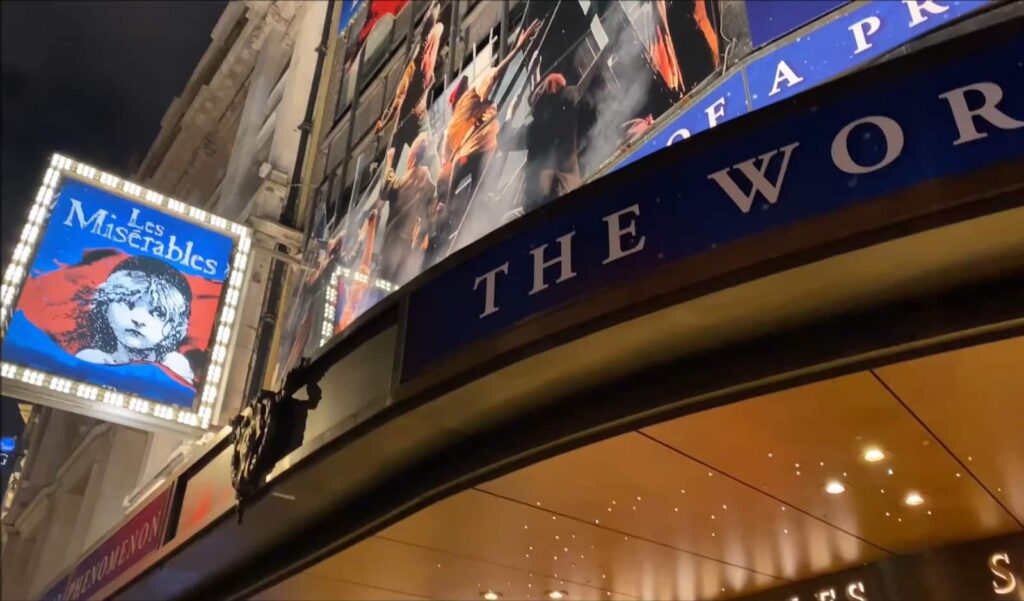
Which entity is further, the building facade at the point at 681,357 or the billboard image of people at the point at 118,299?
the billboard image of people at the point at 118,299

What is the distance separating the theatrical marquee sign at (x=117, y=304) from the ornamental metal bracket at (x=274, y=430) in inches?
99.5

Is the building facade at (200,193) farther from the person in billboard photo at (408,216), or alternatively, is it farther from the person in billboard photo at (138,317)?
the person in billboard photo at (408,216)

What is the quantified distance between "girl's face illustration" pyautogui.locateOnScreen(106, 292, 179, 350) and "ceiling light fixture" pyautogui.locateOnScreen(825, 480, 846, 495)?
6080 millimetres

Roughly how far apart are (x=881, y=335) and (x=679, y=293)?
74 centimetres

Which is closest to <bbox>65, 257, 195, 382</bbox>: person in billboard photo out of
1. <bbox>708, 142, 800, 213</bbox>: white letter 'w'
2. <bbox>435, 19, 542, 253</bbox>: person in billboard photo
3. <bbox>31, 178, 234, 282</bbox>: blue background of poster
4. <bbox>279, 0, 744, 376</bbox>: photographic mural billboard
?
<bbox>31, 178, 234, 282</bbox>: blue background of poster

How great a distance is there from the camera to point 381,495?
4.71m

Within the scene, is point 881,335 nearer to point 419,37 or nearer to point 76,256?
point 76,256

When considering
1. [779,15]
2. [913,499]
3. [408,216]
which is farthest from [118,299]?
[913,499]

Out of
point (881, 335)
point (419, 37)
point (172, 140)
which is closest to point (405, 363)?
point (881, 335)

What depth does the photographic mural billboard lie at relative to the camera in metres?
6.23

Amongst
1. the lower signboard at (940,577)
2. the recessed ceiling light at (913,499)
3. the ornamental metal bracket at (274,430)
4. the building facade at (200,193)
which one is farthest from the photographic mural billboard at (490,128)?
the lower signboard at (940,577)

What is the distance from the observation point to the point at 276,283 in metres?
10.8

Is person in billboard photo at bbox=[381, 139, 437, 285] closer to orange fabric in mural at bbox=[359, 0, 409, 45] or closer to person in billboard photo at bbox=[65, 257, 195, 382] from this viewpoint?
person in billboard photo at bbox=[65, 257, 195, 382]

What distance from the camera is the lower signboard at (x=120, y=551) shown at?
6.52m
